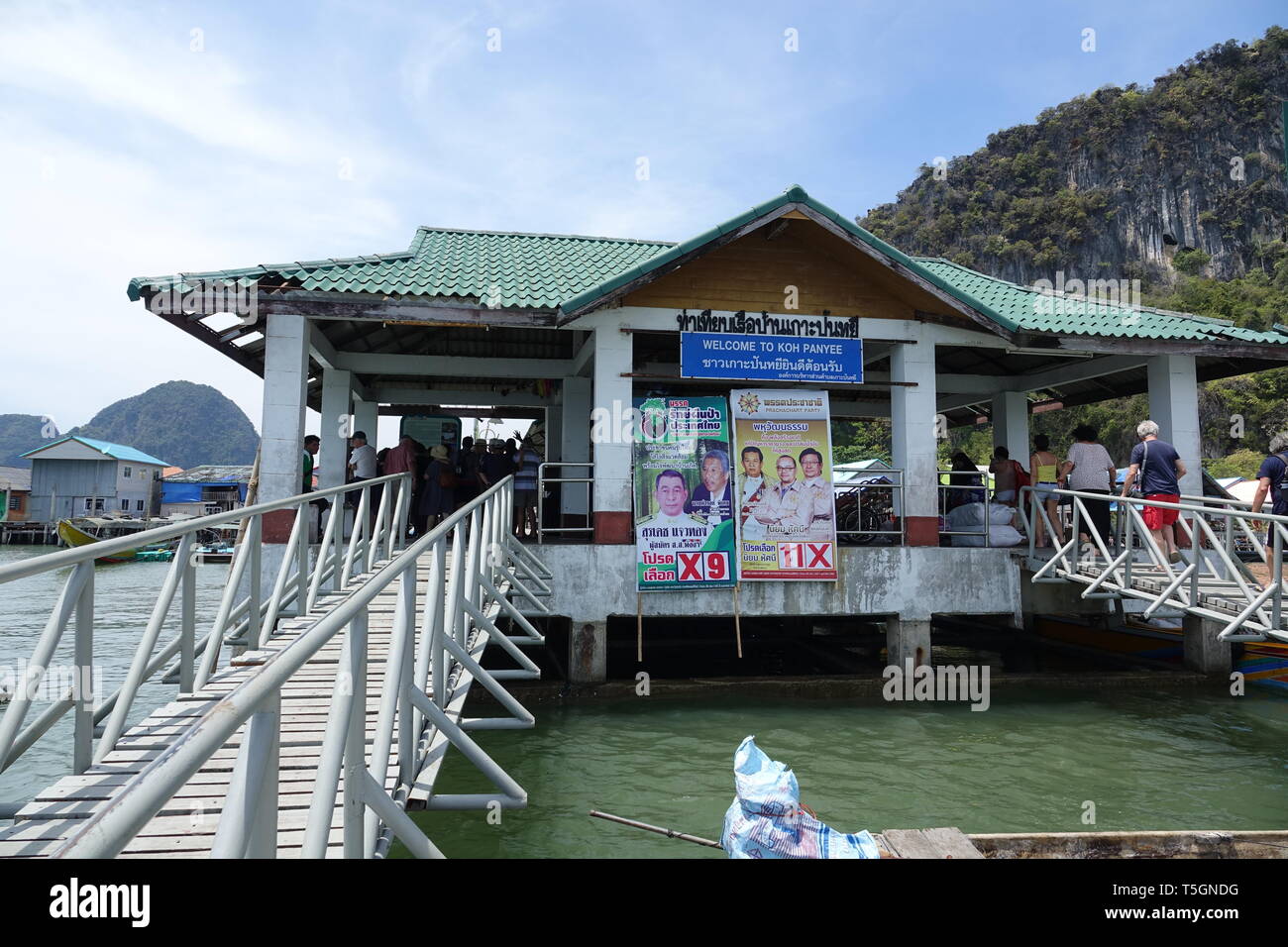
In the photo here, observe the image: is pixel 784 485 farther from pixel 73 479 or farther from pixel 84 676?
pixel 73 479

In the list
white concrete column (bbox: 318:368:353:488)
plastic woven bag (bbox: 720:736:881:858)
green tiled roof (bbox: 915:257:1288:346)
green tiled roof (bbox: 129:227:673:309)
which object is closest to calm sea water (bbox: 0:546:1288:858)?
plastic woven bag (bbox: 720:736:881:858)

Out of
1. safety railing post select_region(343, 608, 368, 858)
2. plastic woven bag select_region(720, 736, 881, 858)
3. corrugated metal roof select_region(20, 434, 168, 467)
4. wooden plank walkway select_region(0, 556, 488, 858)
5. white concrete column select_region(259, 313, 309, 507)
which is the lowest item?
plastic woven bag select_region(720, 736, 881, 858)

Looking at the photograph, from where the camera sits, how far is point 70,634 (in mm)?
20516

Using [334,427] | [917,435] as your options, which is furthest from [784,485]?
[334,427]

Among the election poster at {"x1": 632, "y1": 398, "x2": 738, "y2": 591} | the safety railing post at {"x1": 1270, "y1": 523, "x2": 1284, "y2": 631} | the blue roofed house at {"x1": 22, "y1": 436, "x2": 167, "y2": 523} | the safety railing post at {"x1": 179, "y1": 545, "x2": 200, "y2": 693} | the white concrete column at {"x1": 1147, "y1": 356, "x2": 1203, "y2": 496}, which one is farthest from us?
the blue roofed house at {"x1": 22, "y1": 436, "x2": 167, "y2": 523}

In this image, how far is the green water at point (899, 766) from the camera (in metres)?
6.25

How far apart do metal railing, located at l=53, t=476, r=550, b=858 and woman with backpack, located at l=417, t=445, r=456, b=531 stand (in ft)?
20.5

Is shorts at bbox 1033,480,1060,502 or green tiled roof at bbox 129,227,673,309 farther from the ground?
green tiled roof at bbox 129,227,673,309

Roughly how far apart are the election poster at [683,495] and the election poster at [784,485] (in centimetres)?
Answer: 22

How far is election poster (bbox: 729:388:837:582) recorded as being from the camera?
402 inches

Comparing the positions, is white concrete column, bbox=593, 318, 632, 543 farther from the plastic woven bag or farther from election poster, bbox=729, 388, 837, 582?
the plastic woven bag

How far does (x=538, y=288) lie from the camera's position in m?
10.6
